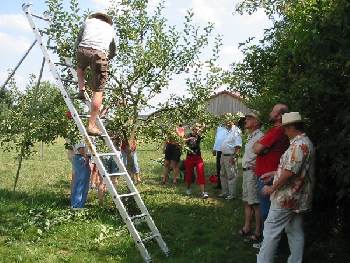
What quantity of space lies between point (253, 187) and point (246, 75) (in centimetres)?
359

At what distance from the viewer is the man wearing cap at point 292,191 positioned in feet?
17.3

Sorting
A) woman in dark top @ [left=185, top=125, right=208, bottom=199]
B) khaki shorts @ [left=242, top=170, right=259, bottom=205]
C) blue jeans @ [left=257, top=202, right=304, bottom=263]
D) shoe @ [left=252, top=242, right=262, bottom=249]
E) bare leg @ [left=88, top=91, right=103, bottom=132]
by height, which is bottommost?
shoe @ [left=252, top=242, right=262, bottom=249]

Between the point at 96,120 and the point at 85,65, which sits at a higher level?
the point at 85,65

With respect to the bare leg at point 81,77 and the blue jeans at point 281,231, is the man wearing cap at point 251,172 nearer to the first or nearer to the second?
the blue jeans at point 281,231

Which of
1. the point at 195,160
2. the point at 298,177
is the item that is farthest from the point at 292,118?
the point at 195,160

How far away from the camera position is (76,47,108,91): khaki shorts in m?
6.59

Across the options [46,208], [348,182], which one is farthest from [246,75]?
[348,182]

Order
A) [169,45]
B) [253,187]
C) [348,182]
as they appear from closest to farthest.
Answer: [348,182] → [253,187] → [169,45]

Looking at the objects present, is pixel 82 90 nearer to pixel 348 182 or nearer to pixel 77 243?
pixel 77 243

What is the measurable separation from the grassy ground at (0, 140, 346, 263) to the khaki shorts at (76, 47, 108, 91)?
255 centimetres

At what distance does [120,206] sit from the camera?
246 inches

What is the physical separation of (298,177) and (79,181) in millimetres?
5783

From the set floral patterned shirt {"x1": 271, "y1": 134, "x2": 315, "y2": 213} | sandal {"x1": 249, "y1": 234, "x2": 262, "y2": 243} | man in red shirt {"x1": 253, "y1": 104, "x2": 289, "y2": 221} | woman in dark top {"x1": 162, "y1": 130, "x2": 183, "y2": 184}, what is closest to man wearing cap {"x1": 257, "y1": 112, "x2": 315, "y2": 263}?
floral patterned shirt {"x1": 271, "y1": 134, "x2": 315, "y2": 213}

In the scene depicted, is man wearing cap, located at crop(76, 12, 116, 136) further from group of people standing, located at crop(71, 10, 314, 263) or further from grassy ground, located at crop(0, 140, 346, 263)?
grassy ground, located at crop(0, 140, 346, 263)
